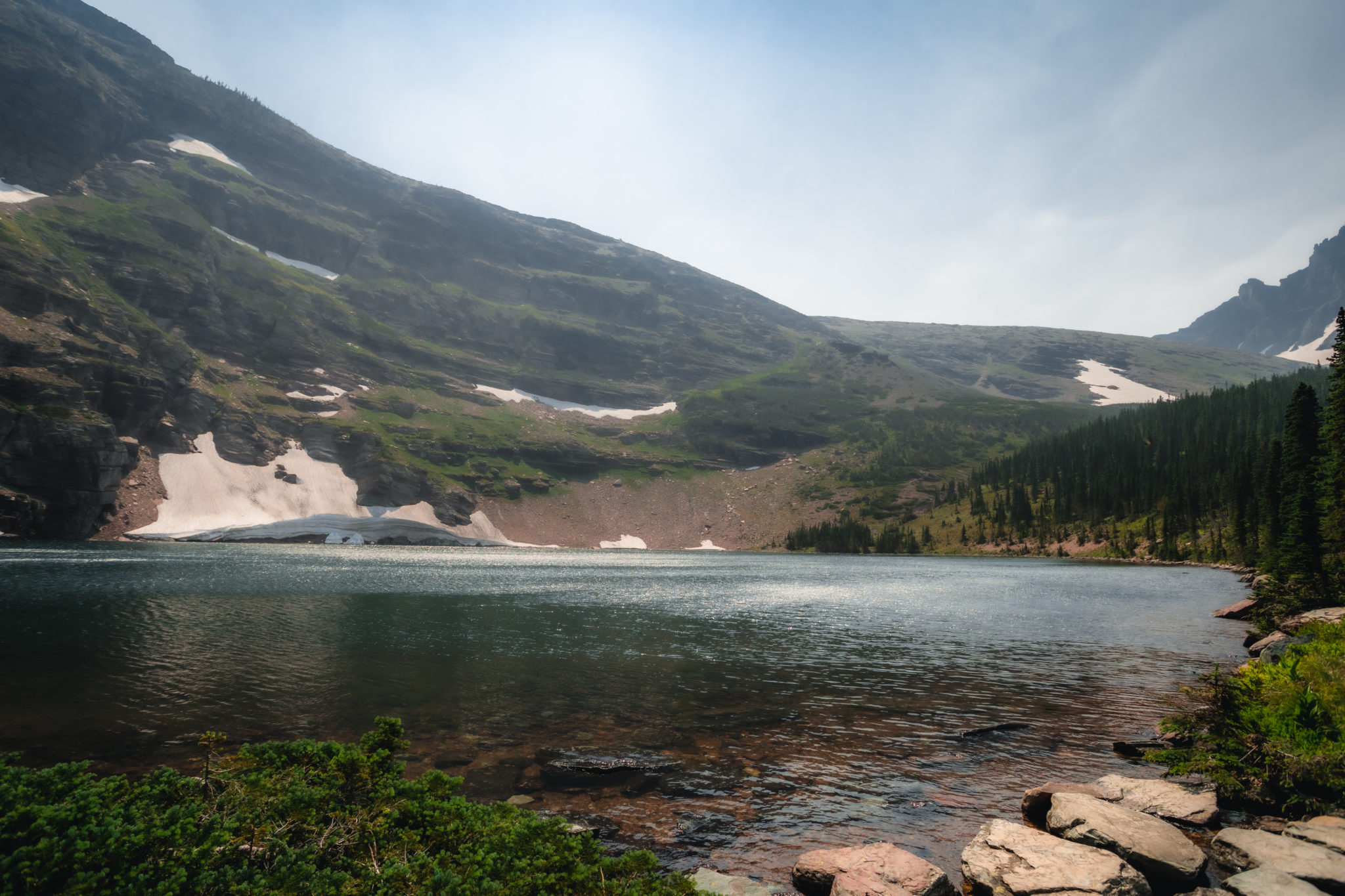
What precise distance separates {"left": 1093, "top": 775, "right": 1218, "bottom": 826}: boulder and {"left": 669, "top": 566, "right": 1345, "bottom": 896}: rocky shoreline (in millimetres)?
69

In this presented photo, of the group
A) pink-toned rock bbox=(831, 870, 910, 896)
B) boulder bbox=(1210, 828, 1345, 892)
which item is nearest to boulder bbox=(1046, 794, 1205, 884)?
boulder bbox=(1210, 828, 1345, 892)

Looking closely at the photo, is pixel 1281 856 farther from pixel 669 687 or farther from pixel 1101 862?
pixel 669 687

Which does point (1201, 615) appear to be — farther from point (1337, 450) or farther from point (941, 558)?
point (941, 558)

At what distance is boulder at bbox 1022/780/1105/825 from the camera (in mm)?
16547

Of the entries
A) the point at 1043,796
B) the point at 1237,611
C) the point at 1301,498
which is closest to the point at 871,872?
the point at 1043,796

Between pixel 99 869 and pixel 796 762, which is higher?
pixel 99 869

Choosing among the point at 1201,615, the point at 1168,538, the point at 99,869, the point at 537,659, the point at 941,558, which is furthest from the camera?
the point at 941,558

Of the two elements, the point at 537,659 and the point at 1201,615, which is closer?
the point at 537,659

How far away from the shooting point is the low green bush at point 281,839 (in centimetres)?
755

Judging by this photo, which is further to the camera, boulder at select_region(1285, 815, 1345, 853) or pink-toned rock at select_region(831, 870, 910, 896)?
boulder at select_region(1285, 815, 1345, 853)

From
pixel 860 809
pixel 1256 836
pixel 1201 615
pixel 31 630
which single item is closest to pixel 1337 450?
pixel 1201 615

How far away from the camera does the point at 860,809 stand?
1753 centimetres

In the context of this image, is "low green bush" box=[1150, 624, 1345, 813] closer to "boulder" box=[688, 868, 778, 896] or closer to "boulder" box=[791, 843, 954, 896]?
"boulder" box=[791, 843, 954, 896]

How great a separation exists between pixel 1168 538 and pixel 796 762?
Answer: 168732 millimetres
